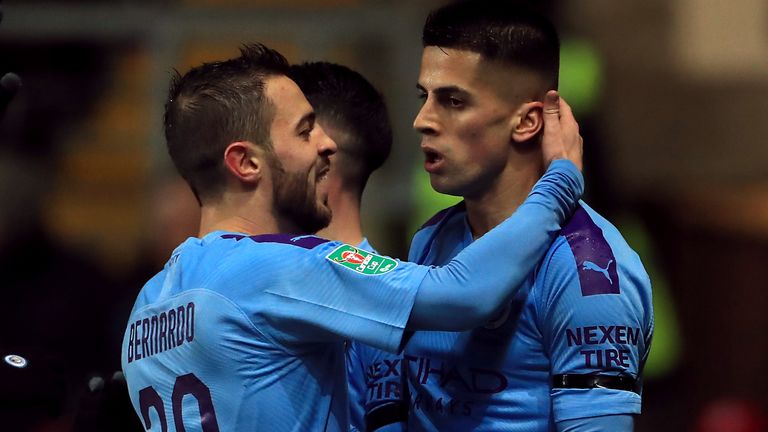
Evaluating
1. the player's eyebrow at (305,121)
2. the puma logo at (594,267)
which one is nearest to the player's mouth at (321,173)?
the player's eyebrow at (305,121)

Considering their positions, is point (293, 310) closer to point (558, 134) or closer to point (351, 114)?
point (558, 134)

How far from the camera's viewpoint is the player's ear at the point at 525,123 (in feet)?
12.6

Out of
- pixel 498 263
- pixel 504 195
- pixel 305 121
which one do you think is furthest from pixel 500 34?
pixel 498 263

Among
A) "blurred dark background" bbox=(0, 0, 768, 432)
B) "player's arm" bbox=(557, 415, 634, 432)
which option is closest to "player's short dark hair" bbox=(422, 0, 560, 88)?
"player's arm" bbox=(557, 415, 634, 432)

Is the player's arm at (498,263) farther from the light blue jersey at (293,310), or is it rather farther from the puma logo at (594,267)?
the puma logo at (594,267)

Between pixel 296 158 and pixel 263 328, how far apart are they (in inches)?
20.2

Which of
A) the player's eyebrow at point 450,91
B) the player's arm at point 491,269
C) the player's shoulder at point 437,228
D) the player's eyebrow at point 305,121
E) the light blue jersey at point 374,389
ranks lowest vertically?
the light blue jersey at point 374,389

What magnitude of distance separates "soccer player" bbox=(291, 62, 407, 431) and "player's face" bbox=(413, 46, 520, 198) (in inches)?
30.4

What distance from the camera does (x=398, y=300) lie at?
3.57 m

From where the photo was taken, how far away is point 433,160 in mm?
3883

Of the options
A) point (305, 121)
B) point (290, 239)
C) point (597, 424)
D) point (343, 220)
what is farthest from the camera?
point (343, 220)

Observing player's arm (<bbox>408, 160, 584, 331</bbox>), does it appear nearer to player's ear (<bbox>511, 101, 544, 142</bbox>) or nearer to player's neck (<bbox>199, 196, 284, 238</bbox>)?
player's ear (<bbox>511, 101, 544, 142</bbox>)

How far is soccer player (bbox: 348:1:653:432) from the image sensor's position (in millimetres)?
3529

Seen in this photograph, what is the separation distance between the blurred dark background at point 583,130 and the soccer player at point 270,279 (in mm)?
5189
